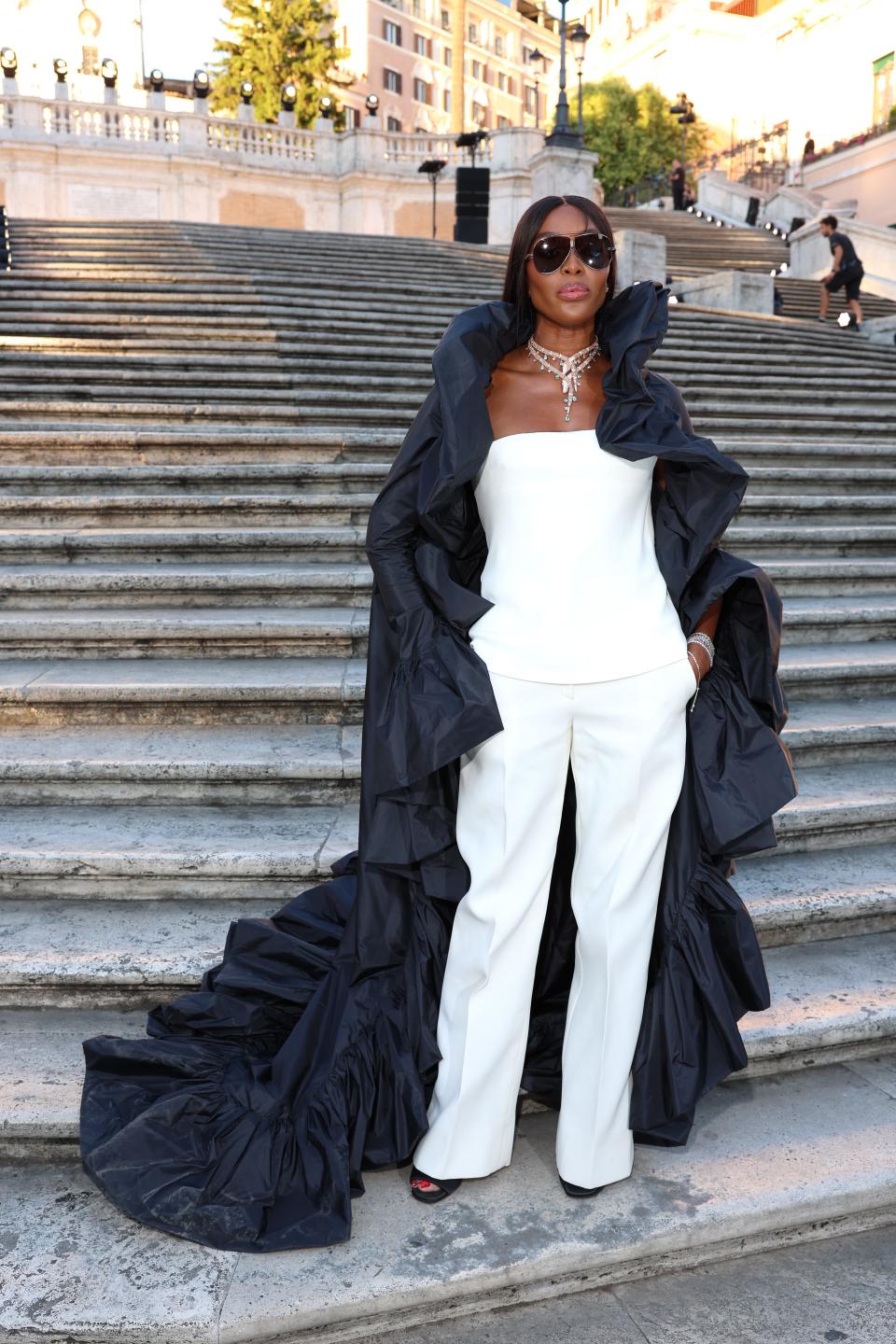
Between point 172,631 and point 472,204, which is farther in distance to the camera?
point 472,204

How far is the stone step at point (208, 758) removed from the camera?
3900 millimetres

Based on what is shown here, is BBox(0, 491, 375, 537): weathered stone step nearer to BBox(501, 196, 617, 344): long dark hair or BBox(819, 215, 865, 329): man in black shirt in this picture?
BBox(501, 196, 617, 344): long dark hair

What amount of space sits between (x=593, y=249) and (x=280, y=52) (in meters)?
43.3

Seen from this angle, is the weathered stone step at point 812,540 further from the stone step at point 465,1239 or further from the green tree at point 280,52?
the green tree at point 280,52

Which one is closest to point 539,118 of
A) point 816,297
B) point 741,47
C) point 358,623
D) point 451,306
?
point 741,47

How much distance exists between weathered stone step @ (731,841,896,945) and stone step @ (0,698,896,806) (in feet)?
2.08

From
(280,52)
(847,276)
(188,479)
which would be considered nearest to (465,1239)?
(188,479)

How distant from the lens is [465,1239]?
2350mm

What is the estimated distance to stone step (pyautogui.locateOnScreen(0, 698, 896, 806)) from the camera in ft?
12.8

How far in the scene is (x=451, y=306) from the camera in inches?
441

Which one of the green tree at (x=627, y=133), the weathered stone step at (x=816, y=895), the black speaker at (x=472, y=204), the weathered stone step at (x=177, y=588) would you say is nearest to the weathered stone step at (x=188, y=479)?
the weathered stone step at (x=177, y=588)

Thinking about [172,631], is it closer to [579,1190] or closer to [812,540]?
[579,1190]

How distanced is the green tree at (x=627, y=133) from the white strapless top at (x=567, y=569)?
42.4m

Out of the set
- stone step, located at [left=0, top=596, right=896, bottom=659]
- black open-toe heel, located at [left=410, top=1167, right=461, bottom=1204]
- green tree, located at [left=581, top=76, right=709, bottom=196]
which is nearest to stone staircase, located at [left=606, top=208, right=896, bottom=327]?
stone step, located at [left=0, top=596, right=896, bottom=659]
